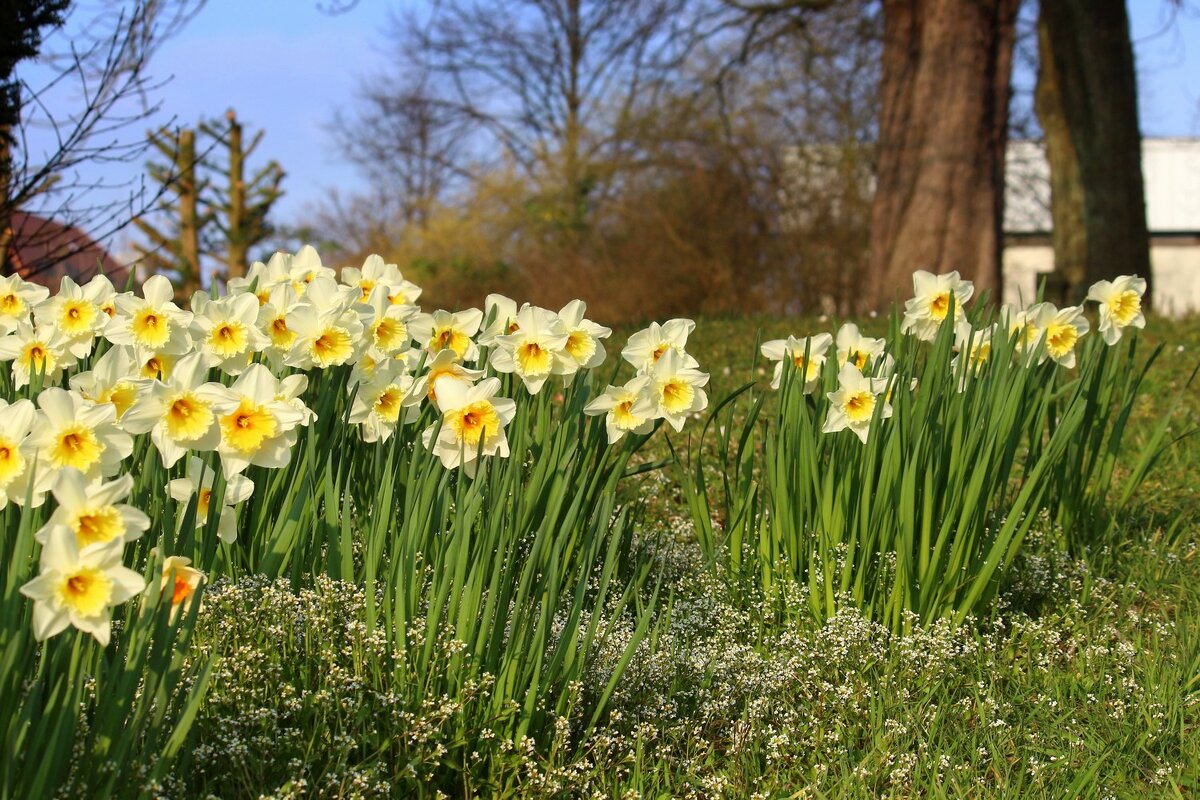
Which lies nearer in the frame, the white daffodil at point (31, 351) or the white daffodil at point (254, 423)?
the white daffodil at point (254, 423)

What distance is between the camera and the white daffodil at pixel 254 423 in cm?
208

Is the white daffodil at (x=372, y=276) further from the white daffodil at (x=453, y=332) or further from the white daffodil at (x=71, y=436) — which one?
the white daffodil at (x=71, y=436)

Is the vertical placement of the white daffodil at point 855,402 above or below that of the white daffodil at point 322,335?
below

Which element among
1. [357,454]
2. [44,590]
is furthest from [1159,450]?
[44,590]

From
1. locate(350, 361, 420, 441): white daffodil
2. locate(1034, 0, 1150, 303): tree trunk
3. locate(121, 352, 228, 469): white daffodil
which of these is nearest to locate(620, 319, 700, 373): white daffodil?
locate(350, 361, 420, 441): white daffodil

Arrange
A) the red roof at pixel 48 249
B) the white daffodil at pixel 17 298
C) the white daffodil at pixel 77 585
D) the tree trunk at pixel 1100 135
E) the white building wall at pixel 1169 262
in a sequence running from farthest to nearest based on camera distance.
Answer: the white building wall at pixel 1169 262 < the tree trunk at pixel 1100 135 < the red roof at pixel 48 249 < the white daffodil at pixel 17 298 < the white daffodil at pixel 77 585

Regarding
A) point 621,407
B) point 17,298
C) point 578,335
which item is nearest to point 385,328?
point 578,335

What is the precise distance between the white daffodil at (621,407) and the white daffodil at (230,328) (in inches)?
31.5

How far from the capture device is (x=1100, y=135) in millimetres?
9703

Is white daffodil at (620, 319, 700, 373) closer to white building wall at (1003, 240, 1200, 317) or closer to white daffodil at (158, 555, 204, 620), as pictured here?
white daffodil at (158, 555, 204, 620)

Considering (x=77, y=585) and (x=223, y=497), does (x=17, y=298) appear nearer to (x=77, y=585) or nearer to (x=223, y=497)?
(x=223, y=497)

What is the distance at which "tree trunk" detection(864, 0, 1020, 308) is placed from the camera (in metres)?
9.51

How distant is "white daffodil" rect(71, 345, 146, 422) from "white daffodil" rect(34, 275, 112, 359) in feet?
2.02

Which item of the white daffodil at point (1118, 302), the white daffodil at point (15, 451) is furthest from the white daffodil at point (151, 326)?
the white daffodil at point (1118, 302)
